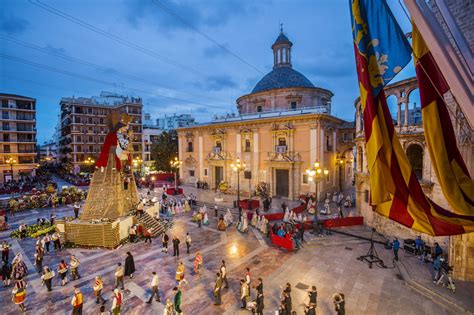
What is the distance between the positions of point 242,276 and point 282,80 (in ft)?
92.2

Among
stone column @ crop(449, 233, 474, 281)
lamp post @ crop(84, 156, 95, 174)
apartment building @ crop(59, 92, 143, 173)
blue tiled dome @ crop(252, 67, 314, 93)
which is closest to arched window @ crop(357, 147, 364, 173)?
stone column @ crop(449, 233, 474, 281)

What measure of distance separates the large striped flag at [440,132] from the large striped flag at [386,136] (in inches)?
10.6

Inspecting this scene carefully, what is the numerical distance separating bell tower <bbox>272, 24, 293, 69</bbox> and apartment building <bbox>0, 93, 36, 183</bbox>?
46.8 meters

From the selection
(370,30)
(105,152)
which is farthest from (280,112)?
(370,30)

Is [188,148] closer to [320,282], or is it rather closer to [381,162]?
[320,282]

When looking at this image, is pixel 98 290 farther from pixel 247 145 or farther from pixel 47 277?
pixel 247 145

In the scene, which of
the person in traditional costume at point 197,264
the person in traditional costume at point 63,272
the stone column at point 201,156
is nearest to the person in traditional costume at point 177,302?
the person in traditional costume at point 197,264

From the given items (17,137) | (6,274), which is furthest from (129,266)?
(17,137)

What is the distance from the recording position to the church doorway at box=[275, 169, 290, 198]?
85.9 feet

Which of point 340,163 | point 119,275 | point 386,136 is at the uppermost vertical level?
point 386,136

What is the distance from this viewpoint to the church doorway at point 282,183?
1031 inches

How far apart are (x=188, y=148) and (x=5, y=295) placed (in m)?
27.2

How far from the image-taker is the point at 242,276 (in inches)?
417

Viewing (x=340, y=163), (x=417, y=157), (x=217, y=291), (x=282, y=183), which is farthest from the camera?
(x=340, y=163)
